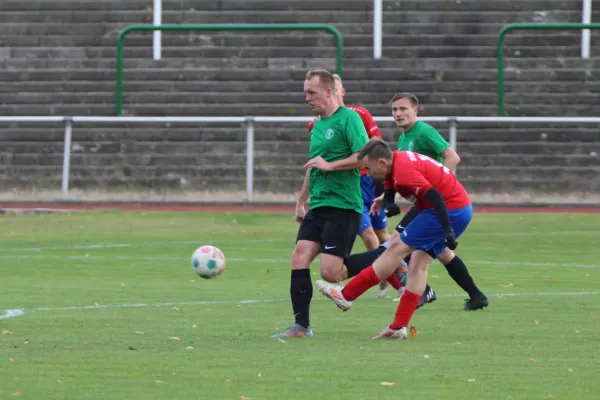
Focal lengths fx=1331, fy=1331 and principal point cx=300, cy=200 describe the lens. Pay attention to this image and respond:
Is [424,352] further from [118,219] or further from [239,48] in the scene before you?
[239,48]

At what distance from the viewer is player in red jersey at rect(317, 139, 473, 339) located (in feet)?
29.6

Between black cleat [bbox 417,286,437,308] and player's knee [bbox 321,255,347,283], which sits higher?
player's knee [bbox 321,255,347,283]

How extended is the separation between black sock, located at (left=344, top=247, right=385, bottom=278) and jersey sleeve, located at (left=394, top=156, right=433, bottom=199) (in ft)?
3.09

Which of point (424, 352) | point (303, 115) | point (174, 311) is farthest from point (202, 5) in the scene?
point (424, 352)

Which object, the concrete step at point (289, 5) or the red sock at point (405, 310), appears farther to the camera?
the concrete step at point (289, 5)

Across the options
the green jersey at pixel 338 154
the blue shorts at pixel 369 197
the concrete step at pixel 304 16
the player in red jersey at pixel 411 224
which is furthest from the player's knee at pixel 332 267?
the concrete step at pixel 304 16

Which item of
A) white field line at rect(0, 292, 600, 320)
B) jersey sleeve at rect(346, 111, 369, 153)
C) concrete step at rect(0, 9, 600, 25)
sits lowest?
white field line at rect(0, 292, 600, 320)

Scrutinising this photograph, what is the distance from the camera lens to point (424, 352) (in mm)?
8391

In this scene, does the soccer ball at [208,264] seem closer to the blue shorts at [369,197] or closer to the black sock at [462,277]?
the black sock at [462,277]

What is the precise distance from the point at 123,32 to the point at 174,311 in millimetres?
15817

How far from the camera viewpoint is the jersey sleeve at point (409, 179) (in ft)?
29.7

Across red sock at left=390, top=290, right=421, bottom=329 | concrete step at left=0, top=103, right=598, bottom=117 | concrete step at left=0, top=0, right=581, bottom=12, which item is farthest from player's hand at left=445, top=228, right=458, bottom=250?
concrete step at left=0, top=0, right=581, bottom=12

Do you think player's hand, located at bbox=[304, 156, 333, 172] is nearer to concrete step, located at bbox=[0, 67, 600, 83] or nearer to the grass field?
the grass field

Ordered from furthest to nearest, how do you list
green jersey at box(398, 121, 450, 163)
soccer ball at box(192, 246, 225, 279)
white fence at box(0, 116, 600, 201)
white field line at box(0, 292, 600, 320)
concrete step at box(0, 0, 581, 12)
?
concrete step at box(0, 0, 581, 12)
white fence at box(0, 116, 600, 201)
green jersey at box(398, 121, 450, 163)
soccer ball at box(192, 246, 225, 279)
white field line at box(0, 292, 600, 320)
